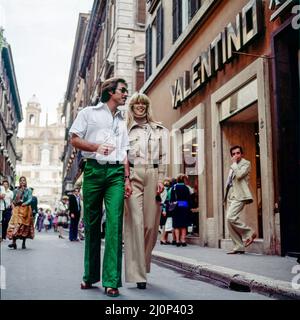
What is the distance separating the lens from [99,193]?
12.6 feet

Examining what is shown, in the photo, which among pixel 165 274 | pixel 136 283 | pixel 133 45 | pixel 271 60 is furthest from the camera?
pixel 133 45

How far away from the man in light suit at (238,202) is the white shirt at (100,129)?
3.96m

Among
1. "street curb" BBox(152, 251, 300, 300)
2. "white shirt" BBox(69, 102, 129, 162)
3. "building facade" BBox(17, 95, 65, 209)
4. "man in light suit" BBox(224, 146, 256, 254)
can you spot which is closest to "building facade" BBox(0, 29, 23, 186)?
"white shirt" BBox(69, 102, 129, 162)

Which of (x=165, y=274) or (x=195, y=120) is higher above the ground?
(x=195, y=120)

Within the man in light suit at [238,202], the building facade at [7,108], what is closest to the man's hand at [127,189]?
the building facade at [7,108]

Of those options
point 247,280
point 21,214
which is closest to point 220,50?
point 21,214

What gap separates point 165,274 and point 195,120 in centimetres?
637

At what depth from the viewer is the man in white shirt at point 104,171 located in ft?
12.2

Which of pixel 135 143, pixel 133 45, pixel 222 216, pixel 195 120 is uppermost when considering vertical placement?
pixel 133 45

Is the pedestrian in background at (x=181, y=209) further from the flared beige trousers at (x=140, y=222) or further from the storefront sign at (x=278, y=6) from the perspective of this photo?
the flared beige trousers at (x=140, y=222)

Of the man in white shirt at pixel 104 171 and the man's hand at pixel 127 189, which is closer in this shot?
the man in white shirt at pixel 104 171
